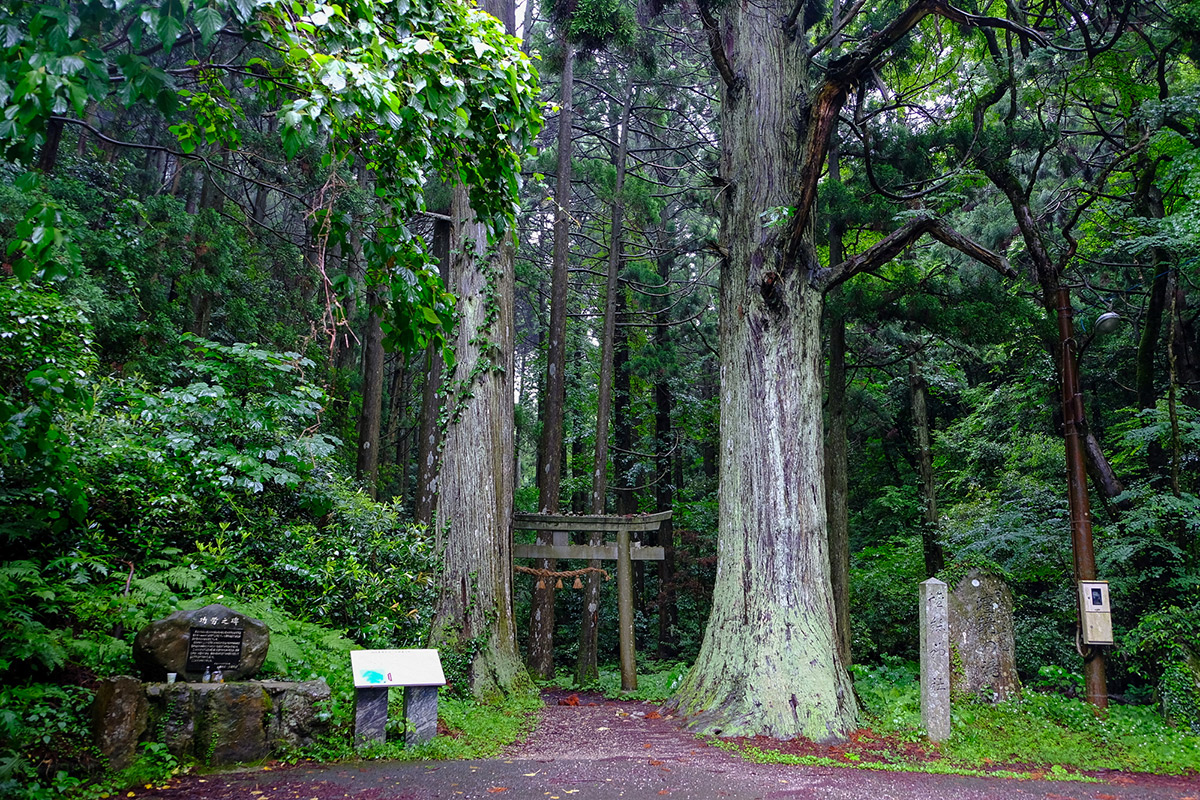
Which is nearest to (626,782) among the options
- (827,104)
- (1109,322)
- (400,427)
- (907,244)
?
(907,244)

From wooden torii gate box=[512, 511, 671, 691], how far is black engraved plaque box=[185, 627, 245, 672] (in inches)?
259

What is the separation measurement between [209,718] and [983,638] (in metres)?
7.88

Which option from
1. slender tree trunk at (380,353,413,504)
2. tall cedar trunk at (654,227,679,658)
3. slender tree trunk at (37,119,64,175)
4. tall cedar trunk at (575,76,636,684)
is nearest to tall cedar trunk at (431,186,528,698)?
tall cedar trunk at (575,76,636,684)

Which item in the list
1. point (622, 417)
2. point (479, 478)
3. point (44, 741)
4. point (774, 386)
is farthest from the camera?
point (622, 417)

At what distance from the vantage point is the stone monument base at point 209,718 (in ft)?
14.9

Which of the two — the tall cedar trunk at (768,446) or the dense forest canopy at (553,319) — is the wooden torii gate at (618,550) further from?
the tall cedar trunk at (768,446)

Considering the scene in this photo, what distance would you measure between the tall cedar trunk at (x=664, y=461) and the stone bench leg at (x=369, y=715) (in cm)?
1259

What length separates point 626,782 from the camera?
16.2ft

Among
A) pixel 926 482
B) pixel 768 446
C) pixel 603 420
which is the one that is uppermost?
pixel 603 420

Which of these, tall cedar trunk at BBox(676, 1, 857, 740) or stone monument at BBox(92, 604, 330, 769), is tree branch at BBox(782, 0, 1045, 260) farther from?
stone monument at BBox(92, 604, 330, 769)

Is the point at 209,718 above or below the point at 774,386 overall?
below

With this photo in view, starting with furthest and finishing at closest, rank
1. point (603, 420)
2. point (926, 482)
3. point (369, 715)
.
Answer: point (926, 482)
point (603, 420)
point (369, 715)

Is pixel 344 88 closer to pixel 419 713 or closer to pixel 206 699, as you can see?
pixel 206 699

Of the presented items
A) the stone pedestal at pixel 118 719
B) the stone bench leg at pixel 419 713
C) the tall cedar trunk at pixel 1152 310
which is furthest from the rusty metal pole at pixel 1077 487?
the stone pedestal at pixel 118 719
